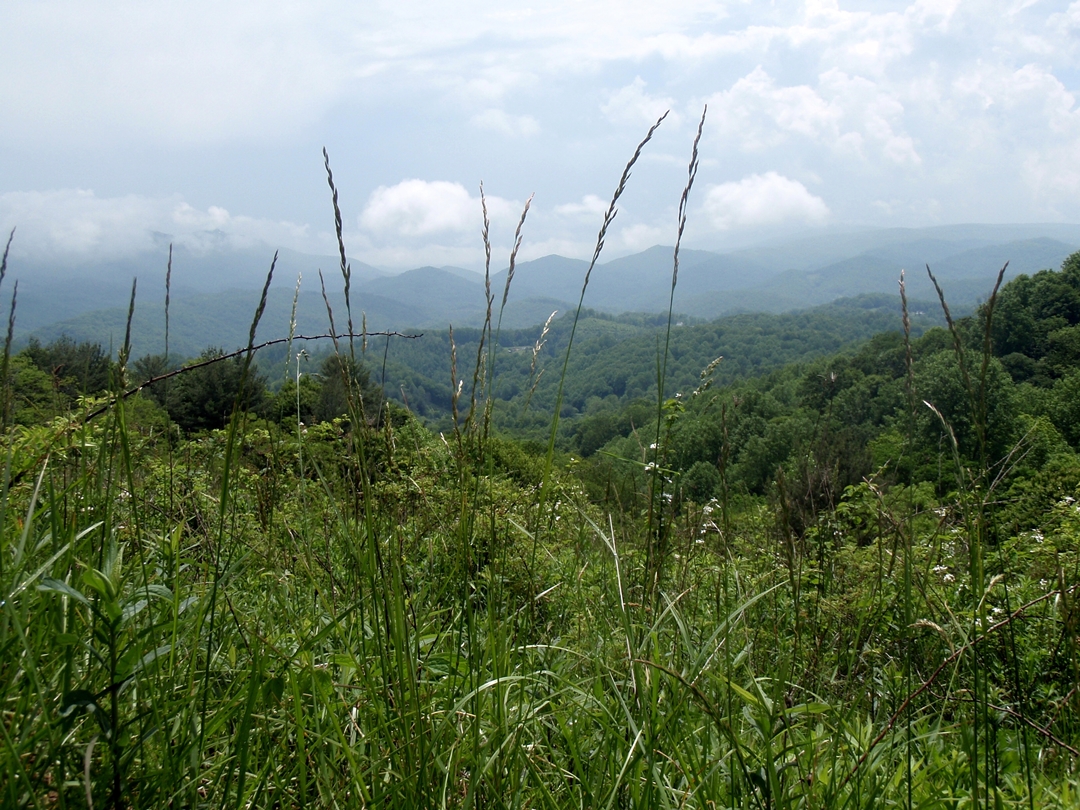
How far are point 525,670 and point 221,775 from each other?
555 millimetres

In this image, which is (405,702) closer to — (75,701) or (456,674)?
(456,674)

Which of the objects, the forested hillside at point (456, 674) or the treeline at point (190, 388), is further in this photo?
the treeline at point (190, 388)

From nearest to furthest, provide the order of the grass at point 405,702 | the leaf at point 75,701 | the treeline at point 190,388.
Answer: the leaf at point 75,701 < the grass at point 405,702 < the treeline at point 190,388

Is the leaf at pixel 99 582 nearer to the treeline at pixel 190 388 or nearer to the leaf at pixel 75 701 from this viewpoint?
the leaf at pixel 75 701

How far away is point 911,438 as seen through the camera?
884mm

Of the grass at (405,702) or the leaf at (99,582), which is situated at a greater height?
the leaf at (99,582)

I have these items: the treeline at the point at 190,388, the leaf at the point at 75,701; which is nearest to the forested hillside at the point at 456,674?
the leaf at the point at 75,701

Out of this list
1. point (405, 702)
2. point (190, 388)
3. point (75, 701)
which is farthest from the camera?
point (190, 388)

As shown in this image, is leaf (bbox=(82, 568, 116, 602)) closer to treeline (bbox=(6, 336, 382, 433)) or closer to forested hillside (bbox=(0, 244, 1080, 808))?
forested hillside (bbox=(0, 244, 1080, 808))

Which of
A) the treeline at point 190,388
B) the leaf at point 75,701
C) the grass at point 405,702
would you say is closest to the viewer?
the leaf at point 75,701

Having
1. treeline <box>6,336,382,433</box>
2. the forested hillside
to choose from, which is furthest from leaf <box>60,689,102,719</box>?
treeline <box>6,336,382,433</box>

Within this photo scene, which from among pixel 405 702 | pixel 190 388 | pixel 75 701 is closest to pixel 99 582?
pixel 75 701

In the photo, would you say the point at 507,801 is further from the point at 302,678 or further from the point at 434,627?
the point at 434,627

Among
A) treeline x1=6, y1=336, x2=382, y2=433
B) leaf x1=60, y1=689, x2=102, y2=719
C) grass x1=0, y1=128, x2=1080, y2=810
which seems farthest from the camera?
treeline x1=6, y1=336, x2=382, y2=433
